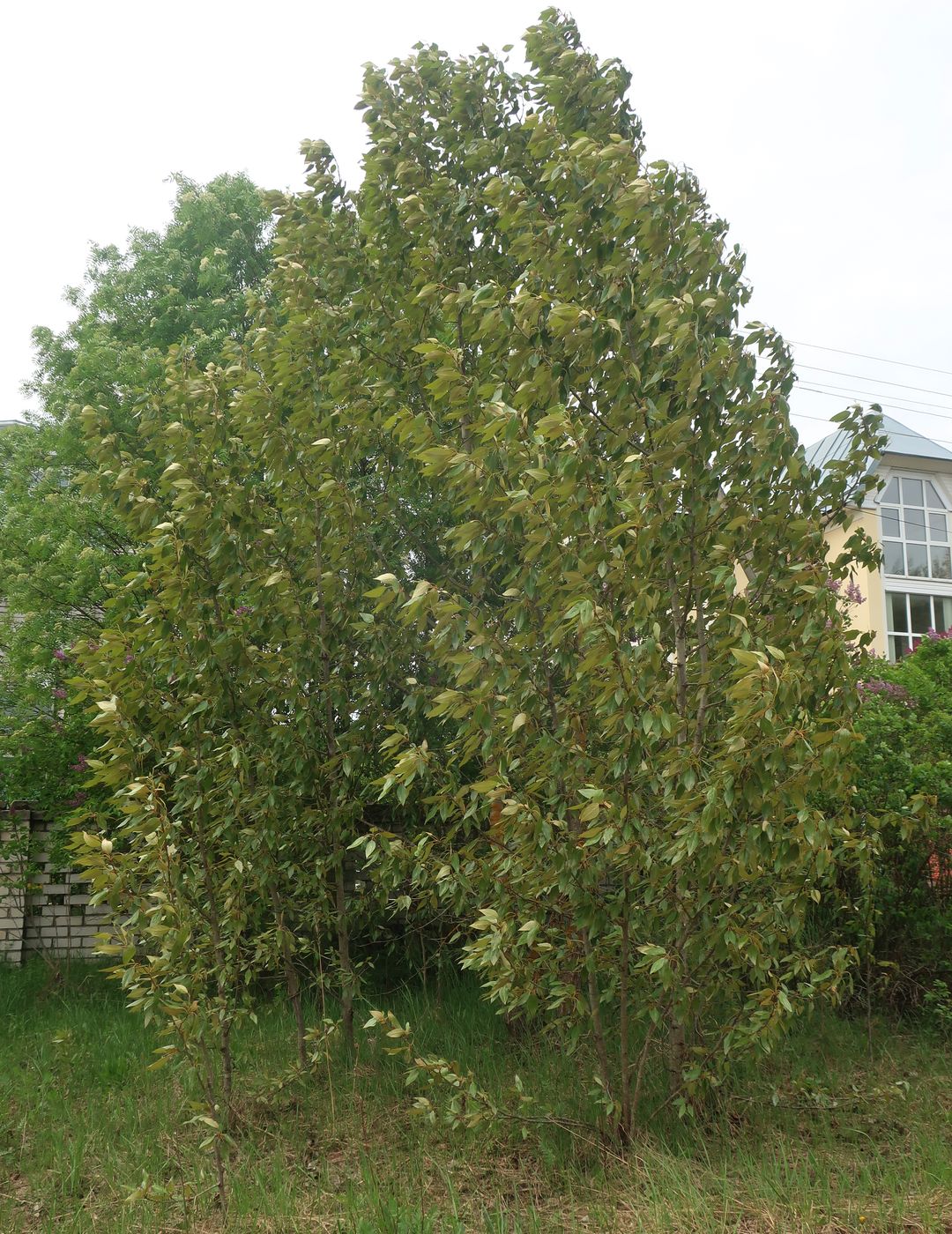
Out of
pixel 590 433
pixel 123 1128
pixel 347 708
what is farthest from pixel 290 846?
pixel 590 433

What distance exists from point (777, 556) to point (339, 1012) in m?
4.79

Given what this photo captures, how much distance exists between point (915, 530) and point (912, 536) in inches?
8.3

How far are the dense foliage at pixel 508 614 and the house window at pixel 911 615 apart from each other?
24.8 meters

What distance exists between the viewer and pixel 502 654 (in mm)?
4289

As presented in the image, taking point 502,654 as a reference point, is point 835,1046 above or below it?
below

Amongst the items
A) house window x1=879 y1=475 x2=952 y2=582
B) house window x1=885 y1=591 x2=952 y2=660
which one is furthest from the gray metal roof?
house window x1=885 y1=591 x2=952 y2=660

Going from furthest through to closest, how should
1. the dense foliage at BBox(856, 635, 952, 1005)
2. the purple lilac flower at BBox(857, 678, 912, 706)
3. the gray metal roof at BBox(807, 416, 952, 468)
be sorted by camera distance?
the gray metal roof at BBox(807, 416, 952, 468), the purple lilac flower at BBox(857, 678, 912, 706), the dense foliage at BBox(856, 635, 952, 1005)

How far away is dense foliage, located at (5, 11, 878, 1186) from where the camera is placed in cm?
403

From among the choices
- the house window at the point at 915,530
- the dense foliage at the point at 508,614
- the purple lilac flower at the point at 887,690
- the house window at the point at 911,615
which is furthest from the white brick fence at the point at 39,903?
the house window at the point at 915,530

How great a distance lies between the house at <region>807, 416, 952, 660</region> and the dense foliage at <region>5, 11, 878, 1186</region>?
80.0 feet

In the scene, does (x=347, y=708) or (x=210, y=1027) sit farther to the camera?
(x=347, y=708)

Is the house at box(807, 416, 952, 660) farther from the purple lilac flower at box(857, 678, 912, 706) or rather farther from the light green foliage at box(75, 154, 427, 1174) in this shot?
the light green foliage at box(75, 154, 427, 1174)

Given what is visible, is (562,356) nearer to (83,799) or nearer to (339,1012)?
(339,1012)

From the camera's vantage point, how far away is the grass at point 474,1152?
155 inches
